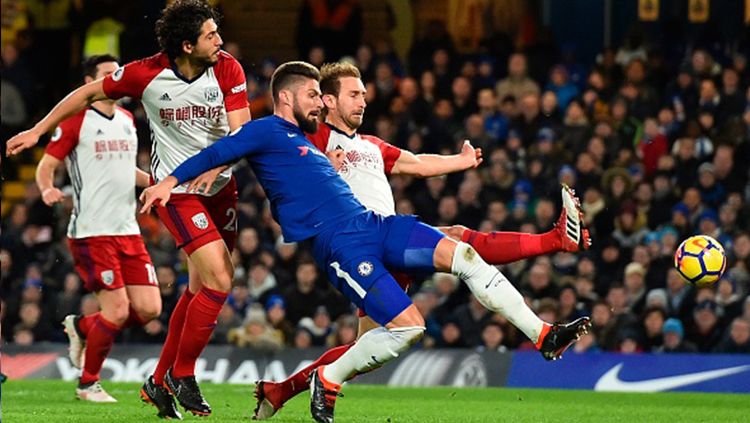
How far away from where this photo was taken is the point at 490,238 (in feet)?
32.1

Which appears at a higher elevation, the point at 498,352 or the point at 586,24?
the point at 586,24

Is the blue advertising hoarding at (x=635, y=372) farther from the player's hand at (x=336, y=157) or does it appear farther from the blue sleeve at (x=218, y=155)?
the blue sleeve at (x=218, y=155)

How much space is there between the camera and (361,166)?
10.5m

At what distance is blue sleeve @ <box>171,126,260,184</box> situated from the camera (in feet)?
30.7

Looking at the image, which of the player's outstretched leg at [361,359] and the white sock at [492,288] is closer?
the player's outstretched leg at [361,359]

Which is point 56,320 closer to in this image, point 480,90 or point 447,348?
point 447,348

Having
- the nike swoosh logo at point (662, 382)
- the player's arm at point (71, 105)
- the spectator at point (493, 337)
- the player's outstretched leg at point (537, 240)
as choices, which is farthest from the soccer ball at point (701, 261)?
the spectator at point (493, 337)

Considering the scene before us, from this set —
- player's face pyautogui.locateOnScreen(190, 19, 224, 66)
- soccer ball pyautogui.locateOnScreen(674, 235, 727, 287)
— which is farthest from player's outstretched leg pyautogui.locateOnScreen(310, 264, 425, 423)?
soccer ball pyautogui.locateOnScreen(674, 235, 727, 287)

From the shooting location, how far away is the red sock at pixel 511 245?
31.3 ft

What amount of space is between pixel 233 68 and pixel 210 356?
7.15 m

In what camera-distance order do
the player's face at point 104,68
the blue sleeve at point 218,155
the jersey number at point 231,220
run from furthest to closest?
the player's face at point 104,68, the jersey number at point 231,220, the blue sleeve at point 218,155

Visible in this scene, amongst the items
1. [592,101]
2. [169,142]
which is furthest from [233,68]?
[592,101]

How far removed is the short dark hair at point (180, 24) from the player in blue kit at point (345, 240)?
808 millimetres

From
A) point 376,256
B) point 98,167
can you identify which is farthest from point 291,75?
point 98,167
